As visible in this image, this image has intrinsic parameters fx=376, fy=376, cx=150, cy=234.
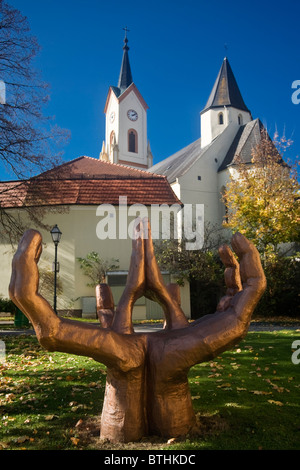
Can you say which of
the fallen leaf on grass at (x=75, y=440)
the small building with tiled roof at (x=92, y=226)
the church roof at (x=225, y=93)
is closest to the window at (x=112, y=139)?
the church roof at (x=225, y=93)

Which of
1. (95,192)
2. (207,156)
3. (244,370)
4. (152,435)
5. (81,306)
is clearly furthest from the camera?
(207,156)

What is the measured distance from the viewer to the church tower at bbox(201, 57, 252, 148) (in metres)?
37.0

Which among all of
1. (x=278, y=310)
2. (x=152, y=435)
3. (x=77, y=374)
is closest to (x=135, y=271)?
(x=152, y=435)

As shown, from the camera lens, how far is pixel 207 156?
107 feet

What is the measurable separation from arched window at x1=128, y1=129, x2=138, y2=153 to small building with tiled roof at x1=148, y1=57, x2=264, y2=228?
15.3 m

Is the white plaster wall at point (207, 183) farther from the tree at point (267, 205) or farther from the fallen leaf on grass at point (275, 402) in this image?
the fallen leaf on grass at point (275, 402)

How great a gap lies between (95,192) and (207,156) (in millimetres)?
15332

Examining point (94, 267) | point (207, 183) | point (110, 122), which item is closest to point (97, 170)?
point (94, 267)

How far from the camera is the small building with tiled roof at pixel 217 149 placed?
102 ft

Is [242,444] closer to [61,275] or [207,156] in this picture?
[61,275]

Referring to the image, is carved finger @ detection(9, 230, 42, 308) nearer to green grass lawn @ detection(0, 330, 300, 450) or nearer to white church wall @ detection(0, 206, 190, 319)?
green grass lawn @ detection(0, 330, 300, 450)

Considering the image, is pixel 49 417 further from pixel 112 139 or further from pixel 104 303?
pixel 112 139

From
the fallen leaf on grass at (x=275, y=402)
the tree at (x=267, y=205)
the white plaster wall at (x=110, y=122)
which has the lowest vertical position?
the fallen leaf on grass at (x=275, y=402)

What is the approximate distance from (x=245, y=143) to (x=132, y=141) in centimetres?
2663
